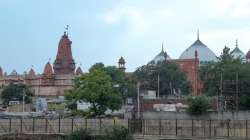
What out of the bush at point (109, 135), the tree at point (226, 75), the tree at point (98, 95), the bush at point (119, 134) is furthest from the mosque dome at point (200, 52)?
the bush at point (119, 134)

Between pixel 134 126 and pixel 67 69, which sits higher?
pixel 67 69

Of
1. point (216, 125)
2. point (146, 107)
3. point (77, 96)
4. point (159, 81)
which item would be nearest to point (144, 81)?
point (159, 81)

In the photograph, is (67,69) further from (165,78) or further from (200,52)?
(165,78)

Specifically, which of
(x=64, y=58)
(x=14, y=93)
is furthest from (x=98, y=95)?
(x=64, y=58)

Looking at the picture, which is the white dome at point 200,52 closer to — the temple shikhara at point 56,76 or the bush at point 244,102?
the temple shikhara at point 56,76

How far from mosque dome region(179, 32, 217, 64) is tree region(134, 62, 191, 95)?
18.0 m

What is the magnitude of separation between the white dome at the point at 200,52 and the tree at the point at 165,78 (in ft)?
59.0

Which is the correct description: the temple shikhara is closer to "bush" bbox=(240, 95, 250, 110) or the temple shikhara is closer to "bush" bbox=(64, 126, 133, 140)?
"bush" bbox=(240, 95, 250, 110)

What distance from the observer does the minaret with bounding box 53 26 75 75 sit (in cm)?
14375

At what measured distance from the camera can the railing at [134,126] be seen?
47312 mm

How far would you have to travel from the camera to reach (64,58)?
144 metres

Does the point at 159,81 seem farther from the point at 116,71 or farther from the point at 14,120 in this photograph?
the point at 14,120

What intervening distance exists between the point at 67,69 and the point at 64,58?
9.21 feet

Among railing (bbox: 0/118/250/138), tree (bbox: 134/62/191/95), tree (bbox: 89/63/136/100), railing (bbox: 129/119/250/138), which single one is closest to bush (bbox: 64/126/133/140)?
railing (bbox: 0/118/250/138)
